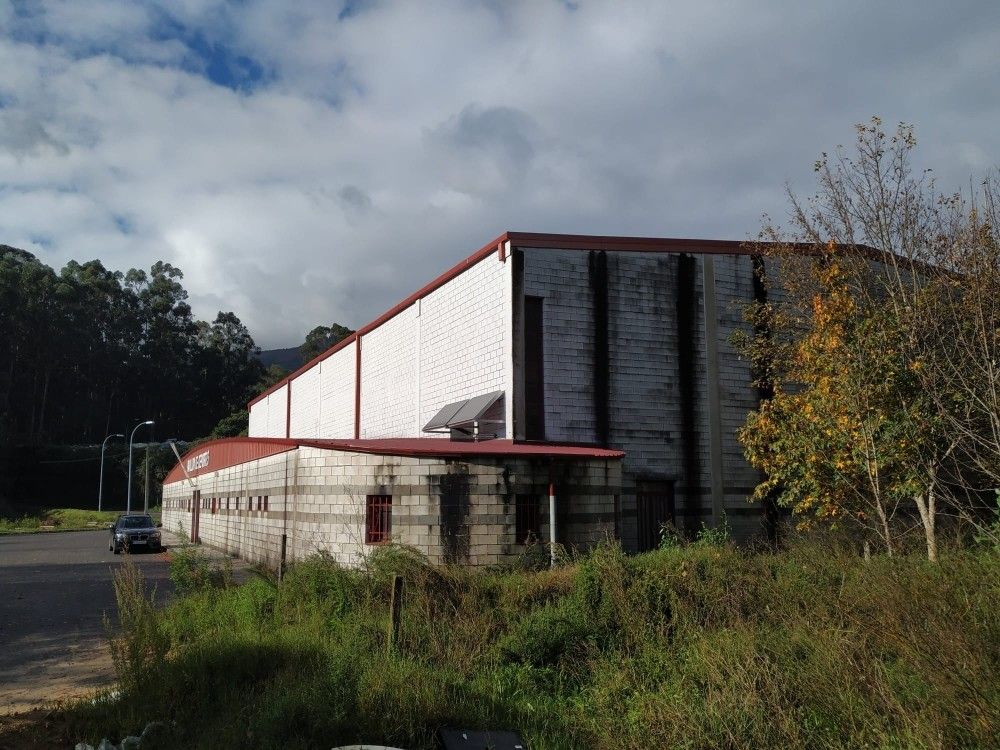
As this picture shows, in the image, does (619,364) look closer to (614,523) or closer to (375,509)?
(614,523)

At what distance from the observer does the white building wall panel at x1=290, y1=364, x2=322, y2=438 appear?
3484cm

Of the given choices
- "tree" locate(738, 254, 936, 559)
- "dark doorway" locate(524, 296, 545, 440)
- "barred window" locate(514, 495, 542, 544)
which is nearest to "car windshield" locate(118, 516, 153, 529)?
"dark doorway" locate(524, 296, 545, 440)

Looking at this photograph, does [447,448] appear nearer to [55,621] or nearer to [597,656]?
[597,656]

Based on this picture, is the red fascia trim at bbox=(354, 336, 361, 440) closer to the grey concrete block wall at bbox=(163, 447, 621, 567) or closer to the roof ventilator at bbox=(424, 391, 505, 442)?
the roof ventilator at bbox=(424, 391, 505, 442)

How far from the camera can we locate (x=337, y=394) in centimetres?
3181

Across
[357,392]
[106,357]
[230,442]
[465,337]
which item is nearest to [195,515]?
[230,442]

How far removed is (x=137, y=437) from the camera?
83.2 m

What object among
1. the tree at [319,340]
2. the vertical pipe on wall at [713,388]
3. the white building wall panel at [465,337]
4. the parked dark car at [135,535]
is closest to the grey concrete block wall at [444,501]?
the white building wall panel at [465,337]

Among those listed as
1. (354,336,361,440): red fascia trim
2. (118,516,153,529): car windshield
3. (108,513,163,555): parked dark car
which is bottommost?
(108,513,163,555): parked dark car

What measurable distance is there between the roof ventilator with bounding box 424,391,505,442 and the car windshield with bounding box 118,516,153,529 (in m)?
18.5

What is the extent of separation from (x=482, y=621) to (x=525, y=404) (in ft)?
28.4

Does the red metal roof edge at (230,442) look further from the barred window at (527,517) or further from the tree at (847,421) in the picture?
the tree at (847,421)

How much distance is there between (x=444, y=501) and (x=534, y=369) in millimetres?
4637

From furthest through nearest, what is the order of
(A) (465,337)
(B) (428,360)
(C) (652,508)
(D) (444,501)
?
(B) (428,360) → (A) (465,337) → (C) (652,508) → (D) (444,501)
